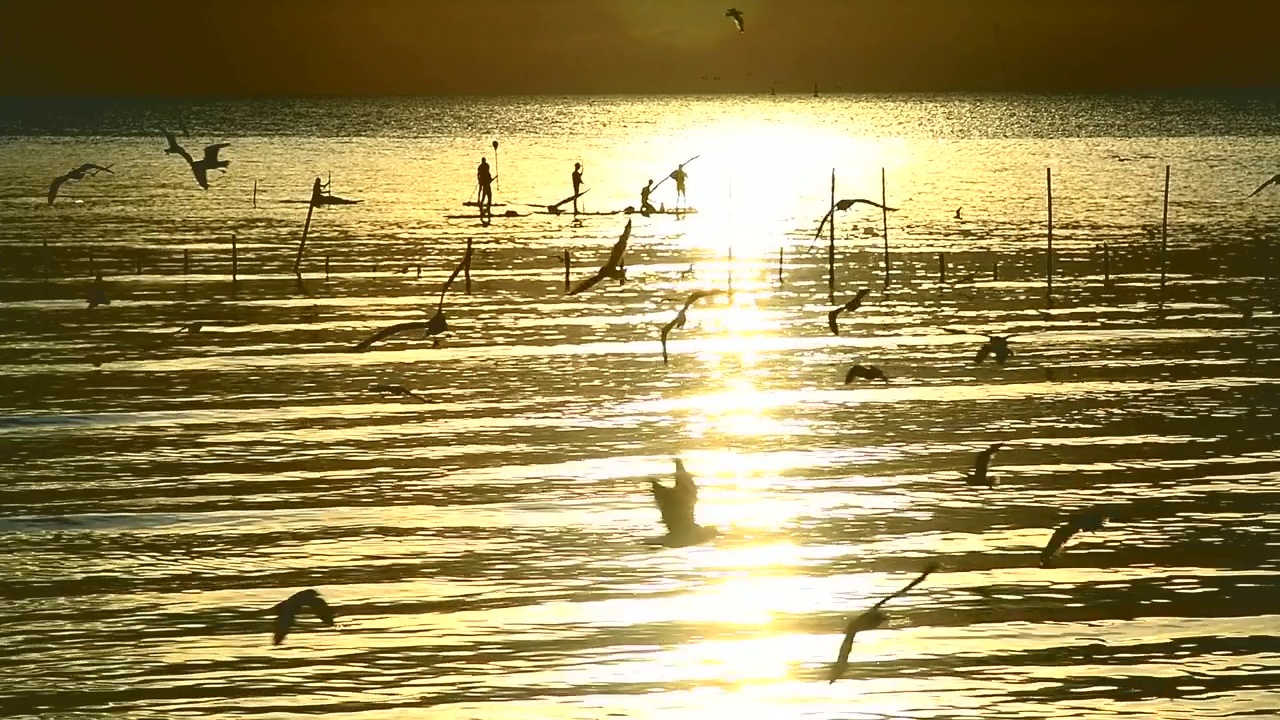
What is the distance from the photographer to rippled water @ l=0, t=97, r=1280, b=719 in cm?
1493

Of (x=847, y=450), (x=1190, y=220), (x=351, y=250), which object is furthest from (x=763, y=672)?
(x=1190, y=220)

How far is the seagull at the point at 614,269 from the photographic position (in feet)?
88.6

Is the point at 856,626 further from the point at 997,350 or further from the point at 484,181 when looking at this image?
the point at 484,181

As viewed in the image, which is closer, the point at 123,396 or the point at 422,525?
the point at 422,525

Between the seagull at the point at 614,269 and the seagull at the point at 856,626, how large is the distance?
33.6ft

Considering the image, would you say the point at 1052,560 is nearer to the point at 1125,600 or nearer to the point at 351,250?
the point at 1125,600

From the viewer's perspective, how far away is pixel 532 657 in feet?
50.2

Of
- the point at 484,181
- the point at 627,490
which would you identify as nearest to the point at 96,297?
the point at 627,490

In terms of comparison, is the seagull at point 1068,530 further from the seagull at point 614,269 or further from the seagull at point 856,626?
the seagull at point 614,269

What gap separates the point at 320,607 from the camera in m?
16.1

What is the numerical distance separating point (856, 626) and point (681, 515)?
14.2ft

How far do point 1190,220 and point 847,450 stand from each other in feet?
159

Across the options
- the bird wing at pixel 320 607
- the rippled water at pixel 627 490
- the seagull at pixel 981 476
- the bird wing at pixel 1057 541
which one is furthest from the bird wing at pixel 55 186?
the bird wing at pixel 1057 541

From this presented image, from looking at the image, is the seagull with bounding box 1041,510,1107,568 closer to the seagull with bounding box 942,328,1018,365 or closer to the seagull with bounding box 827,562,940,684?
the seagull with bounding box 827,562,940,684
